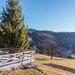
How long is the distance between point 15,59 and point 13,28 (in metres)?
16.3

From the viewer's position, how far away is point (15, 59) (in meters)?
17.8

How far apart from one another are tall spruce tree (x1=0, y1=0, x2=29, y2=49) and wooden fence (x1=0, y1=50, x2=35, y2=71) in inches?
497

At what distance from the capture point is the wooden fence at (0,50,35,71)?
16656 mm

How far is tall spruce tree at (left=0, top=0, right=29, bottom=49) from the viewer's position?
32.7 metres

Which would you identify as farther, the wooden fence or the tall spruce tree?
the tall spruce tree

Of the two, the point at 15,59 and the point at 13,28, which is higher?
the point at 13,28

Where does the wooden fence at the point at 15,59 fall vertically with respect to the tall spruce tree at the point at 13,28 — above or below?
below

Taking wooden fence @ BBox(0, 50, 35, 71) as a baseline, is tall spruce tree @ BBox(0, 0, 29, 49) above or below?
above

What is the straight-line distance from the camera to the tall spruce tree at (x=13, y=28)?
3272cm

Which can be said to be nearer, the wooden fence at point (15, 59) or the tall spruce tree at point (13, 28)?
the wooden fence at point (15, 59)

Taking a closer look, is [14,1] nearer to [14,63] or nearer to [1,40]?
[1,40]

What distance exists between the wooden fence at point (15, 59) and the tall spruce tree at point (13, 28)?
12614mm

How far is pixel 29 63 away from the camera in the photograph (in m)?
19.9

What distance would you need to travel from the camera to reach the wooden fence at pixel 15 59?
16656mm
